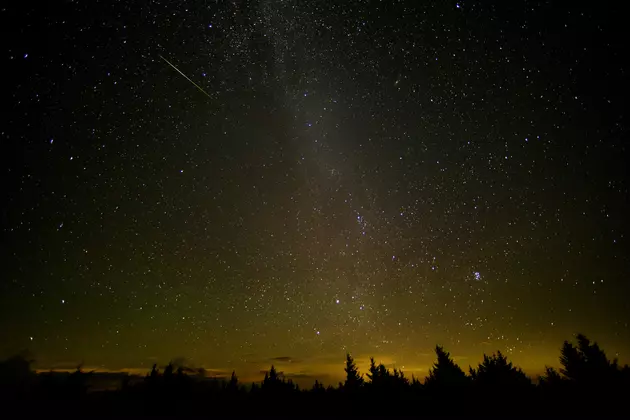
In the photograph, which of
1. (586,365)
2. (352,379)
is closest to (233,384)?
(352,379)

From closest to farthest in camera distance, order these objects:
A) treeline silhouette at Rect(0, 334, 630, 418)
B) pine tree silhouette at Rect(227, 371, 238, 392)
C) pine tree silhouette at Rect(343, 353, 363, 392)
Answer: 1. treeline silhouette at Rect(0, 334, 630, 418)
2. pine tree silhouette at Rect(343, 353, 363, 392)
3. pine tree silhouette at Rect(227, 371, 238, 392)

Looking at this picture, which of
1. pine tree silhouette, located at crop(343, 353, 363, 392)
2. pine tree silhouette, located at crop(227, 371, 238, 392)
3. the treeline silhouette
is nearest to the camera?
the treeline silhouette

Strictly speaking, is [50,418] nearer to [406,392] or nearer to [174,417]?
[174,417]

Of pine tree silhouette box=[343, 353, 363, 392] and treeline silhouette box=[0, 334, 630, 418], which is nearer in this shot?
treeline silhouette box=[0, 334, 630, 418]

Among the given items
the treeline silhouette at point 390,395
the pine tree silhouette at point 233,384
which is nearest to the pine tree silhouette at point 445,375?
the treeline silhouette at point 390,395

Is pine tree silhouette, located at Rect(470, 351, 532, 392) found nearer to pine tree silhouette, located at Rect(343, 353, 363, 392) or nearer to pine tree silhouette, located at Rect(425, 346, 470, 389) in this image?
pine tree silhouette, located at Rect(425, 346, 470, 389)

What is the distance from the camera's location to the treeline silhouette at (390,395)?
21625mm

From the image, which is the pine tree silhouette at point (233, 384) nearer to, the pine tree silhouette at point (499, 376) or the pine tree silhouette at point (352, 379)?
the pine tree silhouette at point (352, 379)

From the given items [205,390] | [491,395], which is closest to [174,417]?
[205,390]

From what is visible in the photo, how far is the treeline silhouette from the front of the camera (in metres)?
21.6

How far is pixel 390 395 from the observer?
30.0 m

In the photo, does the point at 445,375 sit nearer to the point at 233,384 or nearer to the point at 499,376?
the point at 499,376

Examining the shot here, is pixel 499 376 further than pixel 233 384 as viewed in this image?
No

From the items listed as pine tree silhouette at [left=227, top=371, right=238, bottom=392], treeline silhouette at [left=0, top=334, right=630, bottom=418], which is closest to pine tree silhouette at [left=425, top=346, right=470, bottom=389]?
treeline silhouette at [left=0, top=334, right=630, bottom=418]
